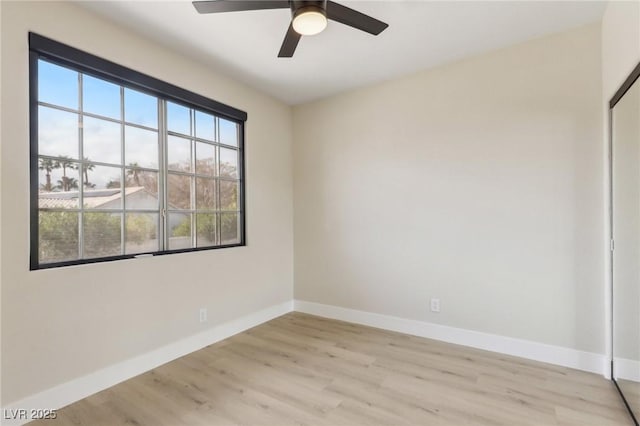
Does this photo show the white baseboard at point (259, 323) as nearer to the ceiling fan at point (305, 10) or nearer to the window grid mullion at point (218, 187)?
the window grid mullion at point (218, 187)

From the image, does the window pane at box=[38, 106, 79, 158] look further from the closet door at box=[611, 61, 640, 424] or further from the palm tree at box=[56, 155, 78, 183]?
the closet door at box=[611, 61, 640, 424]

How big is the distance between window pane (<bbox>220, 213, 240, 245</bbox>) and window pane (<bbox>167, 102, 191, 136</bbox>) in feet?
3.05

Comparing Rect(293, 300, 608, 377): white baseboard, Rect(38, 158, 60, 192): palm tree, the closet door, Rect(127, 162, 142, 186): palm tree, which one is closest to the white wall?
Rect(293, 300, 608, 377): white baseboard

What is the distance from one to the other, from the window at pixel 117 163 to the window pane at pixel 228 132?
1cm

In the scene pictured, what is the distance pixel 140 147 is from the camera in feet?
8.40

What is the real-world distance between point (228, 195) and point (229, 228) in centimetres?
36

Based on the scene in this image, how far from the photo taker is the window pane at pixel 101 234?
2225 millimetres

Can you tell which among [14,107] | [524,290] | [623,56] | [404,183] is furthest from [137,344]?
[623,56]

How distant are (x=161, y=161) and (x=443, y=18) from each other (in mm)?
2581

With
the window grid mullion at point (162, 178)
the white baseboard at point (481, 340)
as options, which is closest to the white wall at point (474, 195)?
the white baseboard at point (481, 340)

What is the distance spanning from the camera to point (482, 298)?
2.82 meters

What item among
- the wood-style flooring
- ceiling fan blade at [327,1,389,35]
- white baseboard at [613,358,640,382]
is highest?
ceiling fan blade at [327,1,389,35]

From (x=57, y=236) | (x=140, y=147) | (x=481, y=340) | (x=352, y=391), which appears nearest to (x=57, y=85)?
(x=140, y=147)

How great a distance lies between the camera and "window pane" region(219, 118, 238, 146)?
3.30m
